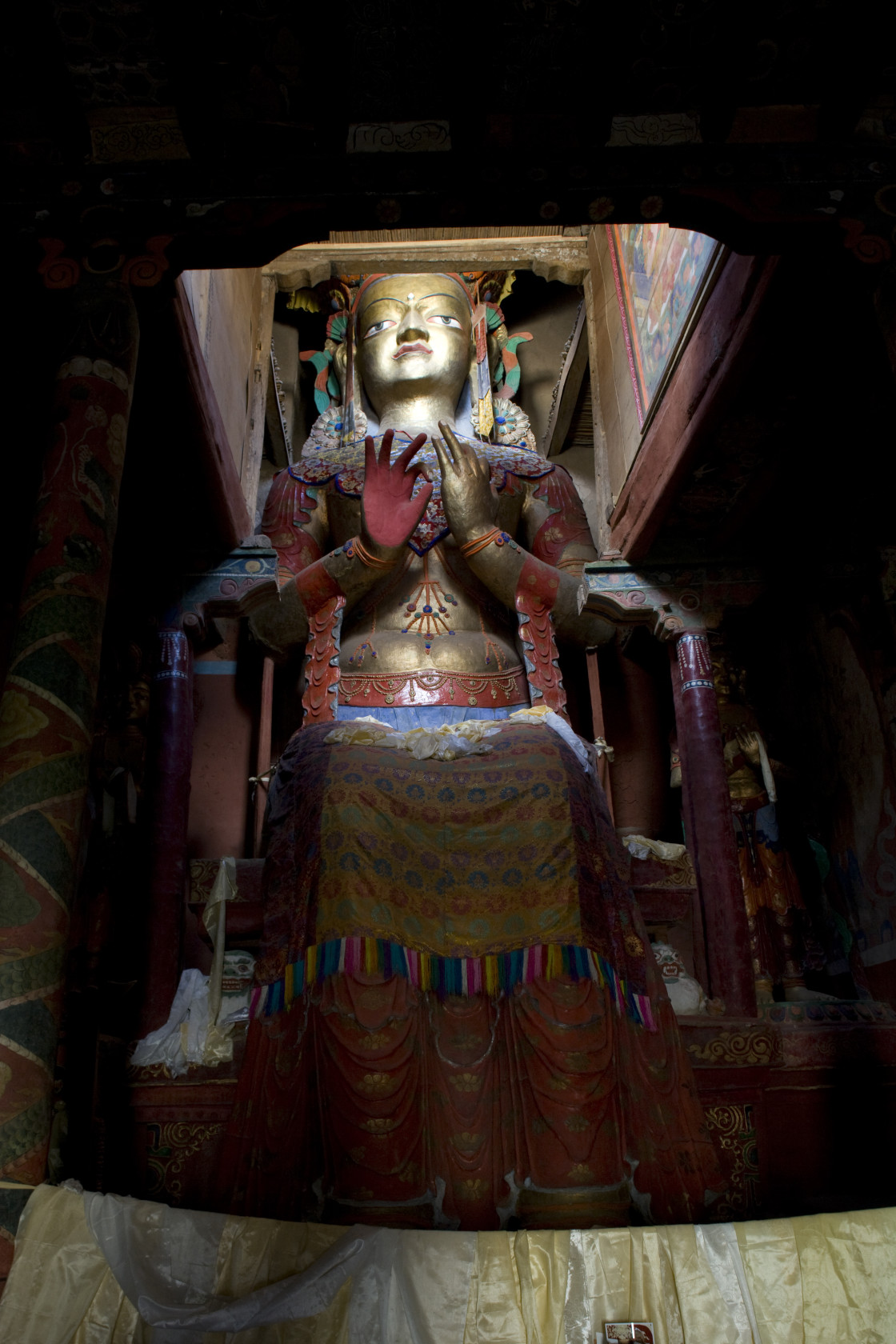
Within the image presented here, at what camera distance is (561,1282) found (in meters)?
2.38

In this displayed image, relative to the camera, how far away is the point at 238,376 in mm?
5840

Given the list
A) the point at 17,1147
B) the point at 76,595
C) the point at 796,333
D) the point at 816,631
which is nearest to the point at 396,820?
the point at 76,595

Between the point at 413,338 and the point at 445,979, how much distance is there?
13.1 feet

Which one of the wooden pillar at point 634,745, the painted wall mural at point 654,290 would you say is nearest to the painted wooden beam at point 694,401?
the painted wall mural at point 654,290

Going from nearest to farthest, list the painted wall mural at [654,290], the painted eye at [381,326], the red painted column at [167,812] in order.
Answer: the red painted column at [167,812], the painted wall mural at [654,290], the painted eye at [381,326]

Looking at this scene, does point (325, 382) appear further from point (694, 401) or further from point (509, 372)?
point (694, 401)

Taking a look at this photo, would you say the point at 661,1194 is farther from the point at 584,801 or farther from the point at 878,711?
the point at 878,711

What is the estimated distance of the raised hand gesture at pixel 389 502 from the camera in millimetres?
4762

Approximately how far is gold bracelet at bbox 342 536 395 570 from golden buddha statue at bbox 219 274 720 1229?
18 mm

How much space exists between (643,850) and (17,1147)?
291 centimetres

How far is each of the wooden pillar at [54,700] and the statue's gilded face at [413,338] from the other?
2.57 m

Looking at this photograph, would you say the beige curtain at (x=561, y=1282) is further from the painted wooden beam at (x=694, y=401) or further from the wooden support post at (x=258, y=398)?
the wooden support post at (x=258, y=398)

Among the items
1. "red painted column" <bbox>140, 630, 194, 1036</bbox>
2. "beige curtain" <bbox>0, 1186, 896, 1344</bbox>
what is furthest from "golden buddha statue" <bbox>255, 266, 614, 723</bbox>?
"beige curtain" <bbox>0, 1186, 896, 1344</bbox>

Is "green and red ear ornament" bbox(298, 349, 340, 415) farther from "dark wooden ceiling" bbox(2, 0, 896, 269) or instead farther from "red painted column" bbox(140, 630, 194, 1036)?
"dark wooden ceiling" bbox(2, 0, 896, 269)
